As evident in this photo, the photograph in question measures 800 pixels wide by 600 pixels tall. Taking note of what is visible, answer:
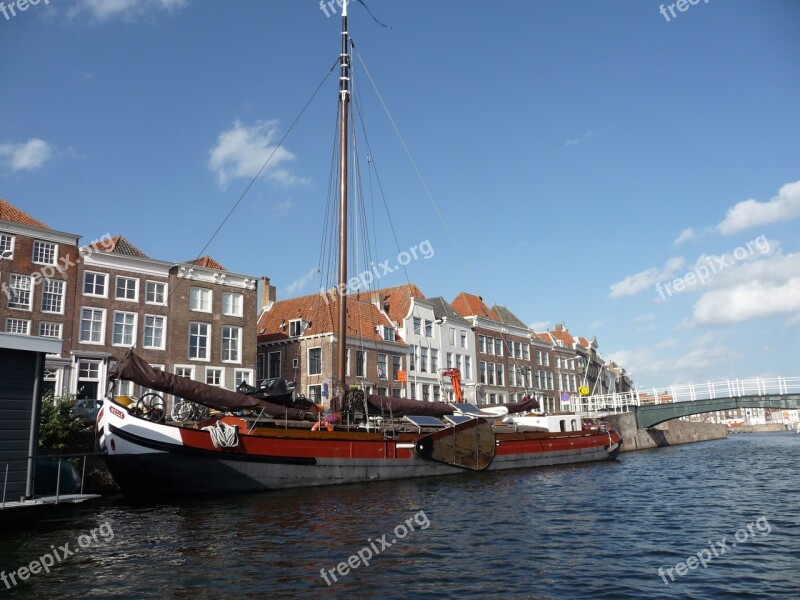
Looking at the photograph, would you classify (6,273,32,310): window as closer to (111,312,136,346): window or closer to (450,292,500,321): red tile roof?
(111,312,136,346): window

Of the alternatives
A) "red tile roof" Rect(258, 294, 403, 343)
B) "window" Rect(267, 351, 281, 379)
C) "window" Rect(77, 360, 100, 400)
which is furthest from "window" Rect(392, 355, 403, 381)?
"window" Rect(77, 360, 100, 400)

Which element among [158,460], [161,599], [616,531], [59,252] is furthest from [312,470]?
[59,252]

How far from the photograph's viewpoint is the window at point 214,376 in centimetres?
4212

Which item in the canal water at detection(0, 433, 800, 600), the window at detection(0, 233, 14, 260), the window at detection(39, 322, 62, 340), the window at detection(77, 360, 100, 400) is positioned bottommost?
the canal water at detection(0, 433, 800, 600)

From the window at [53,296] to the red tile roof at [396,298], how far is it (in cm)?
2639

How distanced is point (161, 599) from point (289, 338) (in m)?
39.4

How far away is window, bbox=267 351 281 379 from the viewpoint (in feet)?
165

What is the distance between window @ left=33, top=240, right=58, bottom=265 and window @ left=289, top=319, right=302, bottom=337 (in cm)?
1849

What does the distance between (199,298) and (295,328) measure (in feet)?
30.2

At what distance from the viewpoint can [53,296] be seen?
35594 millimetres

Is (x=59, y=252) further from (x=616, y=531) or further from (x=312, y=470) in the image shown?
(x=616, y=531)

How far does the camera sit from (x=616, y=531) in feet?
53.5

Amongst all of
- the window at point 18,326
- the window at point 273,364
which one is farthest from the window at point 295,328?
the window at point 18,326

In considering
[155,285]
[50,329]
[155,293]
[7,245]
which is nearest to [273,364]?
[155,293]
